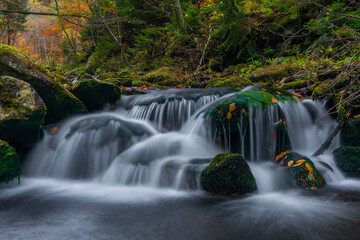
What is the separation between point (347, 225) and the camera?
7.11ft

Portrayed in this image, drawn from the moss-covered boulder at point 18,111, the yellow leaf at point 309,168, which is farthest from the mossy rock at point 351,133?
the moss-covered boulder at point 18,111

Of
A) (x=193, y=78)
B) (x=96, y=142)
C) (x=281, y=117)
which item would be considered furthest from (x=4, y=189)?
(x=193, y=78)

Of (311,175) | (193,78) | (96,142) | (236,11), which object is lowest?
(311,175)

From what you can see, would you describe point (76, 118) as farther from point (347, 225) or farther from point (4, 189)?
point (347, 225)

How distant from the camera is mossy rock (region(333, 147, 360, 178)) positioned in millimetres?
3434

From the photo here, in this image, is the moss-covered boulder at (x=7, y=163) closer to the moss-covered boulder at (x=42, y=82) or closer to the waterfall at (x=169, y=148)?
the waterfall at (x=169, y=148)

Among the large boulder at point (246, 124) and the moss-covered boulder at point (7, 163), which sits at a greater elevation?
the large boulder at point (246, 124)

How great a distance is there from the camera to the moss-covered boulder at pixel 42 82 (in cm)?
431

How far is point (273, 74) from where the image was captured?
7340 mm

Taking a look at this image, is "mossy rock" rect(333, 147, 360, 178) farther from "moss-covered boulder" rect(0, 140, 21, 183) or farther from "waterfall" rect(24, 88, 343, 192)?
"moss-covered boulder" rect(0, 140, 21, 183)

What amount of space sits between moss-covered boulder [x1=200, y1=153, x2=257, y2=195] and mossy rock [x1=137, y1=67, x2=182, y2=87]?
6.59 meters

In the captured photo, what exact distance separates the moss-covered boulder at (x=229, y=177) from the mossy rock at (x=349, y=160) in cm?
163

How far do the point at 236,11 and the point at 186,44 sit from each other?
13.9 feet

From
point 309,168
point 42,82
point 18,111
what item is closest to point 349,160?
point 309,168
